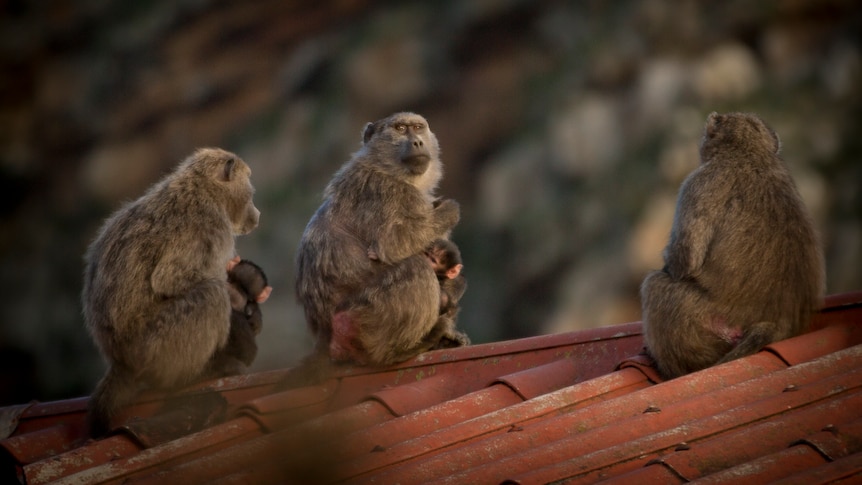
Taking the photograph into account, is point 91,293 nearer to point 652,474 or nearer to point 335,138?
point 652,474

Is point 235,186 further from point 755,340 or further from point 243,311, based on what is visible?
point 755,340

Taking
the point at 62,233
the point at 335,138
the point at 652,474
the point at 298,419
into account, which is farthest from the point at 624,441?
the point at 335,138

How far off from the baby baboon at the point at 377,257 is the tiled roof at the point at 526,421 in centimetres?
18

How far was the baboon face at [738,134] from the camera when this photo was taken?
19.9ft

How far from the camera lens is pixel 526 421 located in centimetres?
514

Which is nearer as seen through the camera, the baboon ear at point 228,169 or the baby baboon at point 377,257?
the baby baboon at point 377,257

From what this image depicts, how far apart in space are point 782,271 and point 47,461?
3044 millimetres

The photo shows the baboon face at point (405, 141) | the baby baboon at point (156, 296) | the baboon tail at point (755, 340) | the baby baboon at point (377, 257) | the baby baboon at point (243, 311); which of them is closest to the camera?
the baboon tail at point (755, 340)

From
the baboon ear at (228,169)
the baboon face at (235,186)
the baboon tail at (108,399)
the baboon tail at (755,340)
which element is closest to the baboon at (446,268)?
the baboon face at (235,186)

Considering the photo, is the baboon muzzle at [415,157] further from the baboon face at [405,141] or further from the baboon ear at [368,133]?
the baboon ear at [368,133]

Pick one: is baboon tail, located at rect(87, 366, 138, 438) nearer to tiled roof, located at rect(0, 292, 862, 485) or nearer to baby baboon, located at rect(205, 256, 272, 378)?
tiled roof, located at rect(0, 292, 862, 485)

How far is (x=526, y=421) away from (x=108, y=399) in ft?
7.06

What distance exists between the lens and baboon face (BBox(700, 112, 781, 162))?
6070 millimetres

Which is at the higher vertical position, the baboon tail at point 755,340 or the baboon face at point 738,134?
the baboon face at point 738,134
